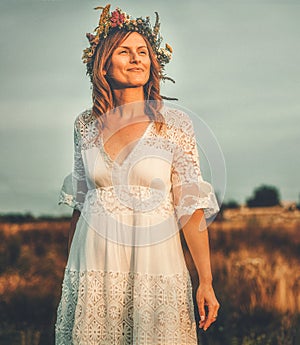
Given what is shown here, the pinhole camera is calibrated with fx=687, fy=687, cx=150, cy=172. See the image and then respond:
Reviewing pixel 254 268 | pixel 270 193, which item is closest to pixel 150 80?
pixel 254 268

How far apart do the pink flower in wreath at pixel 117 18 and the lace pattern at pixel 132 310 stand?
1.04 metres

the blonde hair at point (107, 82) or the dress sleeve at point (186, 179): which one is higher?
the blonde hair at point (107, 82)

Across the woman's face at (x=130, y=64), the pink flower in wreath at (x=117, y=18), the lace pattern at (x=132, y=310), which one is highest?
the pink flower in wreath at (x=117, y=18)

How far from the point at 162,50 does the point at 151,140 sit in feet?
1.63

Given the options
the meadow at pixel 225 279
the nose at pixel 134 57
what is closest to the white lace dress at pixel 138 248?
the nose at pixel 134 57

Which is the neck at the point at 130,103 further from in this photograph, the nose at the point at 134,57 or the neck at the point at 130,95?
the nose at the point at 134,57

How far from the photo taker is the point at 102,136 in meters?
2.82

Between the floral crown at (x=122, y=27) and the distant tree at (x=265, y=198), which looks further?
the distant tree at (x=265, y=198)

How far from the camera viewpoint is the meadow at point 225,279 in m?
4.34

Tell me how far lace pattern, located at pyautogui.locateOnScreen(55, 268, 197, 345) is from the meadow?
1.60 m

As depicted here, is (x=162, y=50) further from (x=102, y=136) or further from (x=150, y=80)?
(x=102, y=136)

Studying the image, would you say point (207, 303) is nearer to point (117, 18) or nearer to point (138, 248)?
point (138, 248)

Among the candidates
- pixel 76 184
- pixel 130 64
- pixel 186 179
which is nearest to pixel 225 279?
pixel 76 184

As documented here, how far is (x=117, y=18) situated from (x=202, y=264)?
1.08 m
